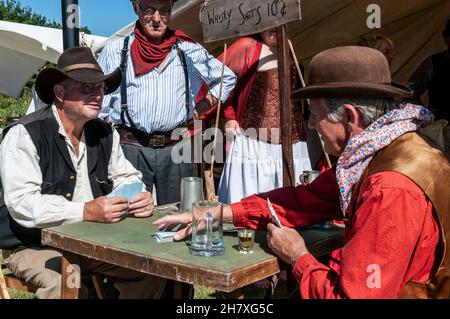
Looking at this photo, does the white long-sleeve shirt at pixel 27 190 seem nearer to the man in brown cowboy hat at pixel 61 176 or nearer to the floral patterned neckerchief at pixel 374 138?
the man in brown cowboy hat at pixel 61 176

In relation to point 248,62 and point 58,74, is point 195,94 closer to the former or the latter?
point 248,62

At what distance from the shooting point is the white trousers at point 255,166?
3619mm

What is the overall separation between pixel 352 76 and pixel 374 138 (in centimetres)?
22

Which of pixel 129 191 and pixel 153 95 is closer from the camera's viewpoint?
pixel 129 191

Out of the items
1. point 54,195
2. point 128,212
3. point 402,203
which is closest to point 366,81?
point 402,203

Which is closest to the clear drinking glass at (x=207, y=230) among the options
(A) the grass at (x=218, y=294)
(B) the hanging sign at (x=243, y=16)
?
(B) the hanging sign at (x=243, y=16)

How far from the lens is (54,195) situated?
8.34ft

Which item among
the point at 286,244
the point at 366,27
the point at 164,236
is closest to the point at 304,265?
→ the point at 286,244

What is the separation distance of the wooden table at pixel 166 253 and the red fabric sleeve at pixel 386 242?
0.26 meters

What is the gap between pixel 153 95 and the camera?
3557 mm

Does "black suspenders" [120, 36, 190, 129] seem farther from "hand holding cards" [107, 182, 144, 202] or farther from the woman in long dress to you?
"hand holding cards" [107, 182, 144, 202]

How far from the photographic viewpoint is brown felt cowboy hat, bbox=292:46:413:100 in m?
1.74

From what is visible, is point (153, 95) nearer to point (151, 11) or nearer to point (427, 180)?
point (151, 11)

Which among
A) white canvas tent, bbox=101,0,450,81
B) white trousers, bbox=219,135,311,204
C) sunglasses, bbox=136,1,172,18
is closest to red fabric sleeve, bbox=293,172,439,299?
white trousers, bbox=219,135,311,204
